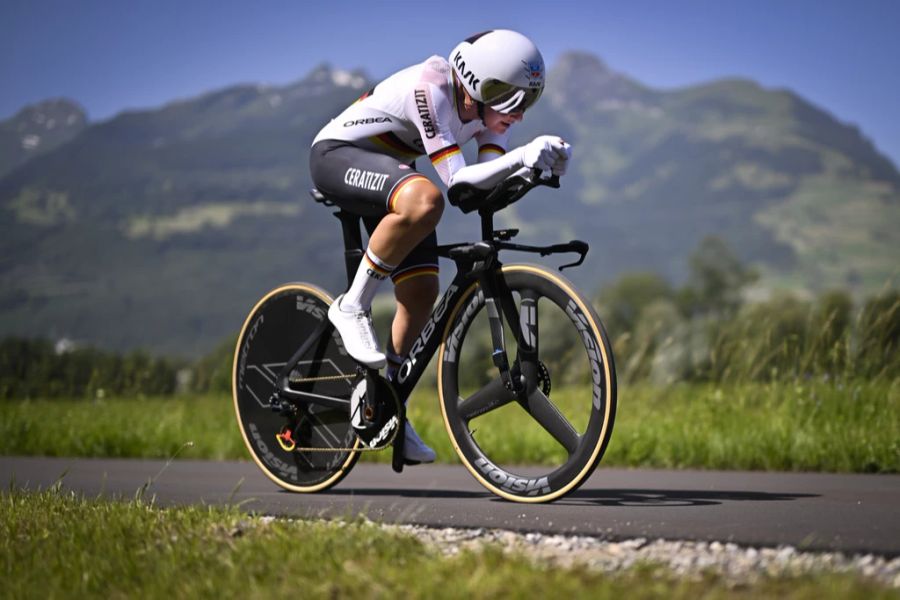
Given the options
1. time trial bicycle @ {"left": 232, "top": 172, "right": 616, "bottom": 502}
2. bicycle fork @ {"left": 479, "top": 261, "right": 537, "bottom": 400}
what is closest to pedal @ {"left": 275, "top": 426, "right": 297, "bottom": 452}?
time trial bicycle @ {"left": 232, "top": 172, "right": 616, "bottom": 502}

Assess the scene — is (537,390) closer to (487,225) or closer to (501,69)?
(487,225)

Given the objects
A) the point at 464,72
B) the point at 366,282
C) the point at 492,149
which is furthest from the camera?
the point at 366,282

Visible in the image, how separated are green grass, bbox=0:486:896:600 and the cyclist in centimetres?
146

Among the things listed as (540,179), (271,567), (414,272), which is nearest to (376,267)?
(414,272)

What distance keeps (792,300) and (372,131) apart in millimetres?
96142

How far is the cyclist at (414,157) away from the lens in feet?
17.1

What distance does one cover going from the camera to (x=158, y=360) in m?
15.3

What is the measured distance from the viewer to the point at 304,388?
6512 millimetres

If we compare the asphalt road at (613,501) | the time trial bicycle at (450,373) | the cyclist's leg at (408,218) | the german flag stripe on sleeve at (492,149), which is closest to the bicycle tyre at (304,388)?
the time trial bicycle at (450,373)

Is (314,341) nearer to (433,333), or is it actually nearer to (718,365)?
(433,333)

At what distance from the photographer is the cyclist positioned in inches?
206

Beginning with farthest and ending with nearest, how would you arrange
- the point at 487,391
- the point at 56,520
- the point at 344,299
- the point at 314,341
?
1. the point at 314,341
2. the point at 344,299
3. the point at 487,391
4. the point at 56,520

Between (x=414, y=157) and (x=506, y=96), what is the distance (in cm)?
90

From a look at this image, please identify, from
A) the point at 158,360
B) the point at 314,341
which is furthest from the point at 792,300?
the point at 314,341
